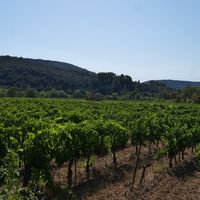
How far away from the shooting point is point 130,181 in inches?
794

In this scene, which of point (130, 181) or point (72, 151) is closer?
point (72, 151)

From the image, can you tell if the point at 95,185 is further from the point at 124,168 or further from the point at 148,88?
the point at 148,88

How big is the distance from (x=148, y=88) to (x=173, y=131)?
175096mm

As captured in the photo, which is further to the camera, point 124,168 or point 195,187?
point 124,168

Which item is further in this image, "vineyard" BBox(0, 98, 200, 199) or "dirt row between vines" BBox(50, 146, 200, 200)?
"dirt row between vines" BBox(50, 146, 200, 200)

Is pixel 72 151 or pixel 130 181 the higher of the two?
pixel 72 151

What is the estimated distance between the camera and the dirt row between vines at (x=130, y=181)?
57.9 feet

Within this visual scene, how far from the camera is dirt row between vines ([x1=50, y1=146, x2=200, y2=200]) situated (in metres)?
17.6

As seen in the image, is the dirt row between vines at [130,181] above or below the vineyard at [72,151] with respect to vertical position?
below

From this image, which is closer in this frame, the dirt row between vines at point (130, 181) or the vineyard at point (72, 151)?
the vineyard at point (72, 151)

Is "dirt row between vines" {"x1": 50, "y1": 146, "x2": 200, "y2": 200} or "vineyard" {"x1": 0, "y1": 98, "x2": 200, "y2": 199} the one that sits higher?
"vineyard" {"x1": 0, "y1": 98, "x2": 200, "y2": 199}

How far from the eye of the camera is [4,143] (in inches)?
681

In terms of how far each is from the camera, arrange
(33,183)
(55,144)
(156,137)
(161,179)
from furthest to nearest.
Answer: (156,137)
(161,179)
(55,144)
(33,183)

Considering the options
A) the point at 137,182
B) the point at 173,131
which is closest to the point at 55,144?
the point at 137,182
